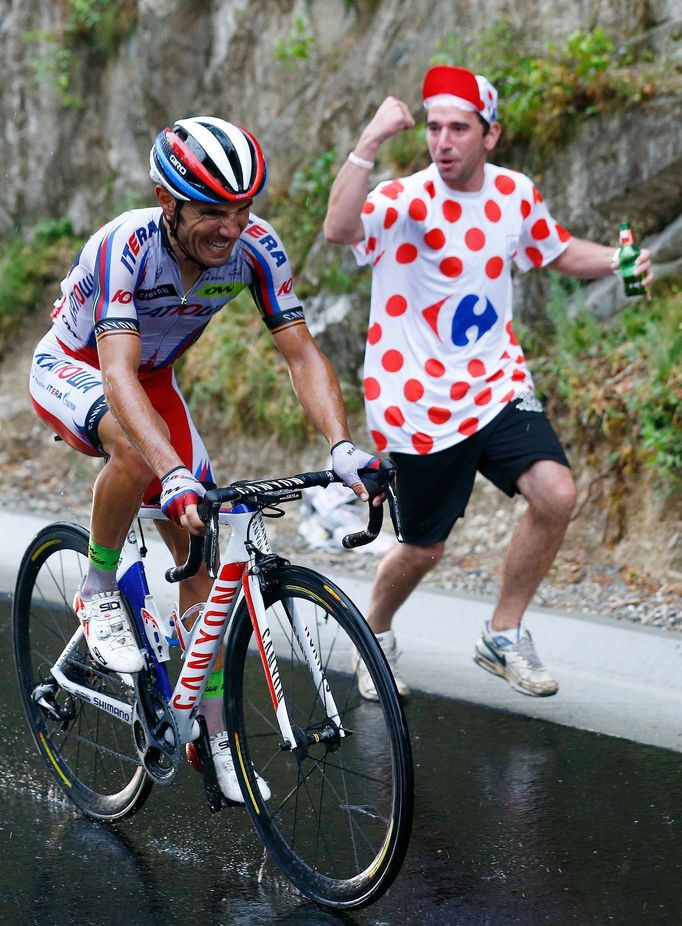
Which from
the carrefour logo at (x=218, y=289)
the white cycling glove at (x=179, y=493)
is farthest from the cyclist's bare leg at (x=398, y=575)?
the white cycling glove at (x=179, y=493)

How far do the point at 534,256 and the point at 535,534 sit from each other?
1153 mm

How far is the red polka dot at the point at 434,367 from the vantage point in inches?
205

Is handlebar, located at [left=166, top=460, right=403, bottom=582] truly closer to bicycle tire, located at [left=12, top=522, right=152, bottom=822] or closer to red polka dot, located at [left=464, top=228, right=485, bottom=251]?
bicycle tire, located at [left=12, top=522, right=152, bottom=822]

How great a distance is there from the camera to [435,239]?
514 cm

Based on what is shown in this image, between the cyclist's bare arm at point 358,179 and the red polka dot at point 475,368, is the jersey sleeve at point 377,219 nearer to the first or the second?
the cyclist's bare arm at point 358,179

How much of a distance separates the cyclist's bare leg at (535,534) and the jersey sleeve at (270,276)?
1.43 m

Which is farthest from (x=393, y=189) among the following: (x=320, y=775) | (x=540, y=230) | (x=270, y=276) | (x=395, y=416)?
(x=320, y=775)

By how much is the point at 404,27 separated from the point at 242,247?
6788 mm

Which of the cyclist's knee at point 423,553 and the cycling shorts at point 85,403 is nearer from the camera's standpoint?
the cycling shorts at point 85,403

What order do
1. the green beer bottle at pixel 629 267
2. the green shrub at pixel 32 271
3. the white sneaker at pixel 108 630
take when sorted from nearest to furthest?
the white sneaker at pixel 108 630 < the green beer bottle at pixel 629 267 < the green shrub at pixel 32 271

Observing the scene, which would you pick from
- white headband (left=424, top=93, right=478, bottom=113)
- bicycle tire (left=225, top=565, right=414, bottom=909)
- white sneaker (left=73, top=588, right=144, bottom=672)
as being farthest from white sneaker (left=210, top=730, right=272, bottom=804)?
white headband (left=424, top=93, right=478, bottom=113)

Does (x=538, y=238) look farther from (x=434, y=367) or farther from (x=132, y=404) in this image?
(x=132, y=404)

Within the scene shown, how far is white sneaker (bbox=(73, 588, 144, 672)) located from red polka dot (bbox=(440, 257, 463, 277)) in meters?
1.88

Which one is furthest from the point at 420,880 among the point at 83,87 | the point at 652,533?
the point at 83,87
